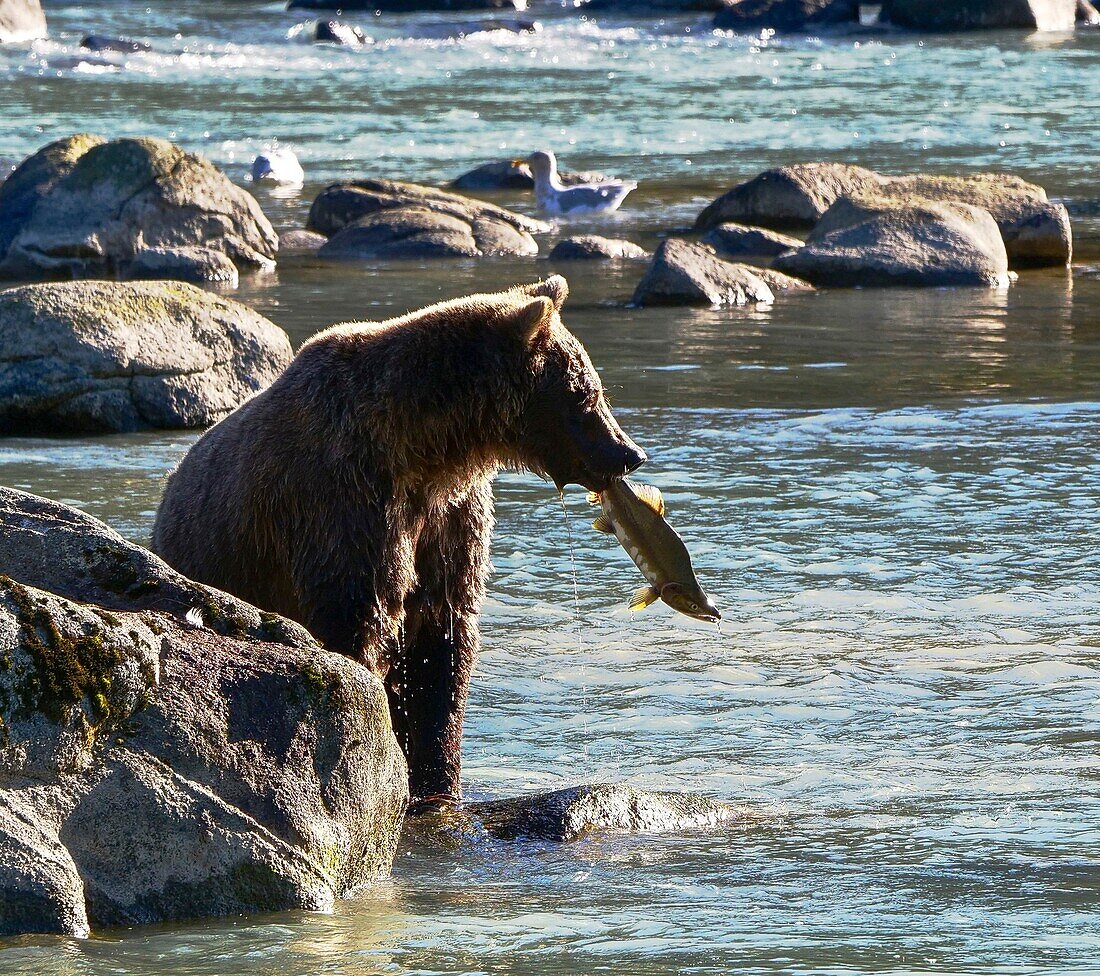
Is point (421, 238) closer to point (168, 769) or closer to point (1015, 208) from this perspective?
point (1015, 208)

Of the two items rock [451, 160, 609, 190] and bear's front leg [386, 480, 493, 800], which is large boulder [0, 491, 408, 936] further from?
rock [451, 160, 609, 190]

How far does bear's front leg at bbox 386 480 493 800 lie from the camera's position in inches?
241

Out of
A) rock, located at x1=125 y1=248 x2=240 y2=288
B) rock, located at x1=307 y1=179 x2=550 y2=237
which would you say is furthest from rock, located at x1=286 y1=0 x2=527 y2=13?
rock, located at x1=125 y1=248 x2=240 y2=288

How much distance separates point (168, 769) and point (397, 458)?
4.85ft

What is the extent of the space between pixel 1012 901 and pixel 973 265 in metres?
13.6

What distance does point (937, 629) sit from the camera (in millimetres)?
8078

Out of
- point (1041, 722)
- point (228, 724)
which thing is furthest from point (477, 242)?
point (228, 724)

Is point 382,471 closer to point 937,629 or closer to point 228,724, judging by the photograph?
point 228,724

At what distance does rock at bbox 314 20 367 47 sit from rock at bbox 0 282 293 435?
35.2 m

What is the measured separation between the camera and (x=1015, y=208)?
19453 mm

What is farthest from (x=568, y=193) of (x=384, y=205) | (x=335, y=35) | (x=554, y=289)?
(x=335, y=35)

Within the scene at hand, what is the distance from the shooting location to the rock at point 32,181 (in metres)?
19.2

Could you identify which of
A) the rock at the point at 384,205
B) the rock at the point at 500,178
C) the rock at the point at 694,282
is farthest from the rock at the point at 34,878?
the rock at the point at 500,178

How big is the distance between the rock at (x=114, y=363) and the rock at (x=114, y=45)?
32.8 m
